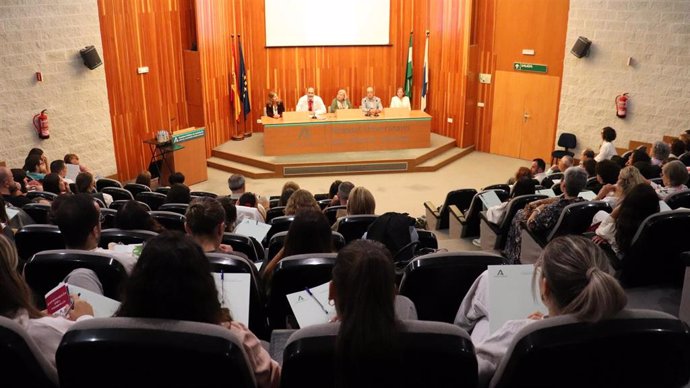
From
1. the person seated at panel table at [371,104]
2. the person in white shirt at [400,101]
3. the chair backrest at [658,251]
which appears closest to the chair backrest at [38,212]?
the chair backrest at [658,251]

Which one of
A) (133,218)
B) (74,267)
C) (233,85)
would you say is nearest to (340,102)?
(233,85)

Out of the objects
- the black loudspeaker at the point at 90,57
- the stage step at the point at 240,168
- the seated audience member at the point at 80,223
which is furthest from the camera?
the stage step at the point at 240,168

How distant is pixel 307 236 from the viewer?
3.44 m

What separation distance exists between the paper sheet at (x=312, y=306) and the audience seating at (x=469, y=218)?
14.6 feet

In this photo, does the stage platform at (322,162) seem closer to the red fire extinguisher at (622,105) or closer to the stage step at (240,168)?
the stage step at (240,168)

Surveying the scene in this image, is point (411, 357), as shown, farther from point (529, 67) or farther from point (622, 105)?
point (529, 67)

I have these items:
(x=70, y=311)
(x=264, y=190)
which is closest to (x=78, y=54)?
(x=264, y=190)

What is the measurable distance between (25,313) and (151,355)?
0.64 m

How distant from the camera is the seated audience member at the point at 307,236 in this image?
342 centimetres

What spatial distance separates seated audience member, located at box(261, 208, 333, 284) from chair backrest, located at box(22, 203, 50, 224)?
281 centimetres

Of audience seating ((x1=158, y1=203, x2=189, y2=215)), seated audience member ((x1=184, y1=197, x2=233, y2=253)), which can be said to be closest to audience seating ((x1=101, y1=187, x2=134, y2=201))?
audience seating ((x1=158, y1=203, x2=189, y2=215))

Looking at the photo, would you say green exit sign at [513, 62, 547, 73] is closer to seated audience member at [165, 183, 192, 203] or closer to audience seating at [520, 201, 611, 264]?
audience seating at [520, 201, 611, 264]

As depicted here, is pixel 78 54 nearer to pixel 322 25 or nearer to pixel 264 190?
pixel 264 190

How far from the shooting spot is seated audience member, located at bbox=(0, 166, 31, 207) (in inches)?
230
